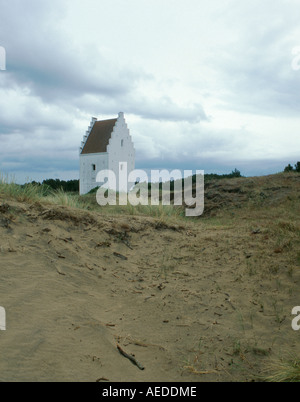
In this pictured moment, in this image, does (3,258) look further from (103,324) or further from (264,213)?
(264,213)

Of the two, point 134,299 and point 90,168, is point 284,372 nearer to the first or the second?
point 134,299

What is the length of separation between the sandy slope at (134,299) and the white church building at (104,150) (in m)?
20.2

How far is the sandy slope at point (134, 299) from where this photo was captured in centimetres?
358

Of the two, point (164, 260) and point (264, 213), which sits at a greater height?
point (264, 213)

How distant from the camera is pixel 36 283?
4.93m

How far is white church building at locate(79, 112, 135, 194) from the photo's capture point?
91.9 ft

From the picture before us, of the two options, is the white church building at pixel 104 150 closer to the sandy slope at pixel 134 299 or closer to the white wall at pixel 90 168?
the white wall at pixel 90 168

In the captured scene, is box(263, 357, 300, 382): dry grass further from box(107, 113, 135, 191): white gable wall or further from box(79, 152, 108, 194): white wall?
box(79, 152, 108, 194): white wall

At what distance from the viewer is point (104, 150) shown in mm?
27953

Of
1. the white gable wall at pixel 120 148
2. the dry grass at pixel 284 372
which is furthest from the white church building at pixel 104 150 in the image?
the dry grass at pixel 284 372

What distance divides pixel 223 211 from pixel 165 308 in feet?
28.7
